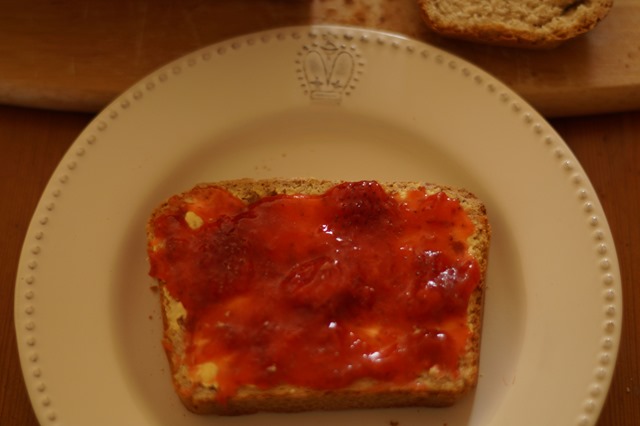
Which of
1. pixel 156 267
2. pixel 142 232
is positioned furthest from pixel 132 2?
pixel 156 267

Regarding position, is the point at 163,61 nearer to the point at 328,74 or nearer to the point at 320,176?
the point at 328,74

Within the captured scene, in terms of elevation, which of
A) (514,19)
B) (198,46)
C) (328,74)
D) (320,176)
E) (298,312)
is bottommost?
(298,312)

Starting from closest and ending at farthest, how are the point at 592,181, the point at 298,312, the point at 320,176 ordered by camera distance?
the point at 298,312 → the point at 320,176 → the point at 592,181

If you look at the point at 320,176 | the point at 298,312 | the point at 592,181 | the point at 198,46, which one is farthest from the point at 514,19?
the point at 298,312

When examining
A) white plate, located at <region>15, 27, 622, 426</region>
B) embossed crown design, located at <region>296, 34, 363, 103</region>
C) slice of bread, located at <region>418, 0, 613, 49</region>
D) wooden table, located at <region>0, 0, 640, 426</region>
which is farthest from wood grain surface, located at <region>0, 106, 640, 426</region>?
embossed crown design, located at <region>296, 34, 363, 103</region>

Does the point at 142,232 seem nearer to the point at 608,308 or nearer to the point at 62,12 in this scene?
the point at 62,12
